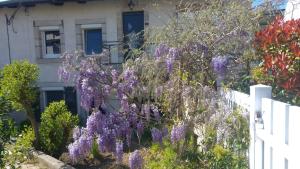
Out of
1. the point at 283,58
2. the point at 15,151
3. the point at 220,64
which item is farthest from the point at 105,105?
the point at 283,58

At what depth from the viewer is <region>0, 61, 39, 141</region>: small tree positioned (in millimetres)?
7309

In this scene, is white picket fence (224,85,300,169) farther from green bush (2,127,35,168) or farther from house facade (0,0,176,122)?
house facade (0,0,176,122)

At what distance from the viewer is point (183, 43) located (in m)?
4.57

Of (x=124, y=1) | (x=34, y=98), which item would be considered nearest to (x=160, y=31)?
(x=34, y=98)

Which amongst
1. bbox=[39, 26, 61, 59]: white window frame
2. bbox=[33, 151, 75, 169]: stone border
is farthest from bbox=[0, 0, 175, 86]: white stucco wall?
bbox=[33, 151, 75, 169]: stone border

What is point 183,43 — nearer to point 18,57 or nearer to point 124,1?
point 124,1

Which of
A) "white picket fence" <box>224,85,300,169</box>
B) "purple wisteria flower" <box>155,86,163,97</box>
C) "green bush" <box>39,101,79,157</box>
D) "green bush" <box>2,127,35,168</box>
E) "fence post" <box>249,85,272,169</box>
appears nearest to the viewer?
"white picket fence" <box>224,85,300,169</box>

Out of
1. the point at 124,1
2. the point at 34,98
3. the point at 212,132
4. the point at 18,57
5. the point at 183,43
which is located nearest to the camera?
the point at 212,132

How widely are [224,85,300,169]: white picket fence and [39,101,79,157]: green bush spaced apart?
450cm

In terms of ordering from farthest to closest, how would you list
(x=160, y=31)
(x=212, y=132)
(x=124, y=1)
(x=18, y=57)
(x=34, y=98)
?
(x=18, y=57) < (x=124, y=1) < (x=34, y=98) < (x=160, y=31) < (x=212, y=132)

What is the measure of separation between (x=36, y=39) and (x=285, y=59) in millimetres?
11050

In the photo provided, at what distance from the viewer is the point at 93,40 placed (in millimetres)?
12930

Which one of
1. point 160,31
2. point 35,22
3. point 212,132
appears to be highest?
point 35,22

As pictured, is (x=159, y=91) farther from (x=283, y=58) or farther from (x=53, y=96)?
(x=53, y=96)
